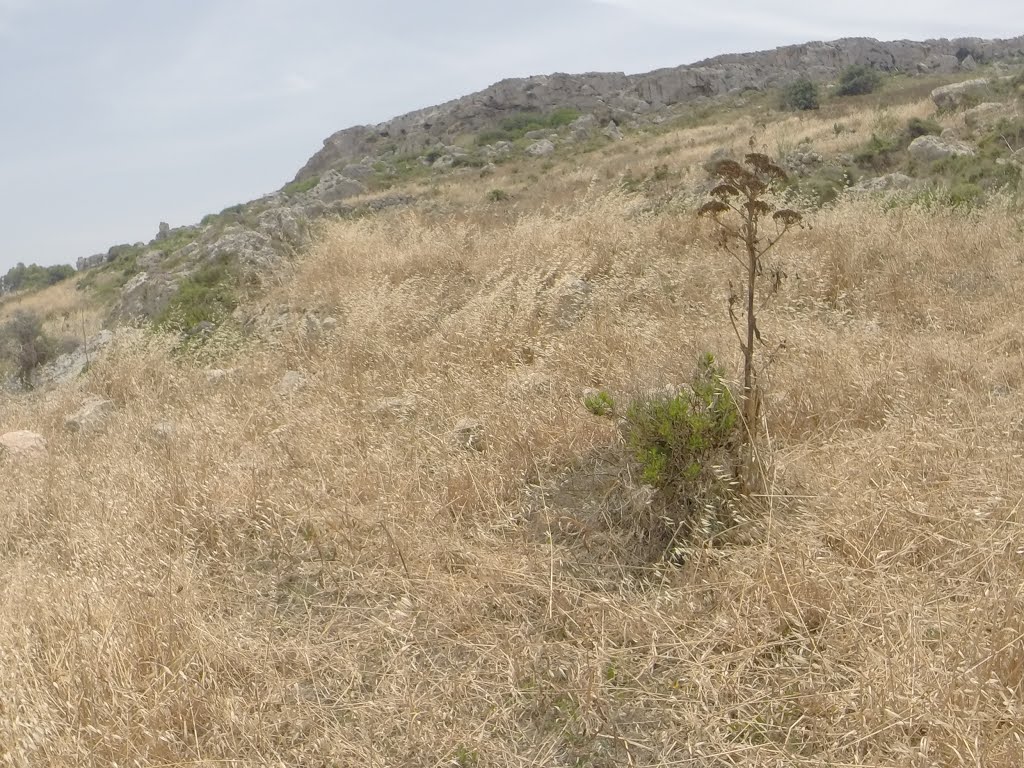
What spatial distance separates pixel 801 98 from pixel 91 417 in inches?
1111

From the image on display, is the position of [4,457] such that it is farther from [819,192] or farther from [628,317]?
[819,192]

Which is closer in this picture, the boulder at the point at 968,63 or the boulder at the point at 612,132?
the boulder at the point at 612,132

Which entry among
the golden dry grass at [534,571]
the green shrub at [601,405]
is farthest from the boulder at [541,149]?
the green shrub at [601,405]

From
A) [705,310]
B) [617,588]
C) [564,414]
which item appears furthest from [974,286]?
[617,588]

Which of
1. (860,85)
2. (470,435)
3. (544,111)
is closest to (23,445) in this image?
(470,435)

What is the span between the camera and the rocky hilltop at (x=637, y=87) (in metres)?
42.1

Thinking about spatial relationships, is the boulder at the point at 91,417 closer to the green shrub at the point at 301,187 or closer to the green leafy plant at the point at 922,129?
the green leafy plant at the point at 922,129

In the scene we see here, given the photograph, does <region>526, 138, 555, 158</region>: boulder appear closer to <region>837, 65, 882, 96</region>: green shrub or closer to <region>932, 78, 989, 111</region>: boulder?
<region>837, 65, 882, 96</region>: green shrub

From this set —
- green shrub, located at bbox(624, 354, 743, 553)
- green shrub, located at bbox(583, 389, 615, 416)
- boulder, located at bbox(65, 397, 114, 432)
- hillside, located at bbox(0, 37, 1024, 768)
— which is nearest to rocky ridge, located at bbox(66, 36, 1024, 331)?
boulder, located at bbox(65, 397, 114, 432)

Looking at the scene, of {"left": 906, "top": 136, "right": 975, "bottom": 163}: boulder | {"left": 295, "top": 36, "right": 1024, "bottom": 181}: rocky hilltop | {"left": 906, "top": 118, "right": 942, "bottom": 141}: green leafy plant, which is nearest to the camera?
{"left": 906, "top": 136, "right": 975, "bottom": 163}: boulder

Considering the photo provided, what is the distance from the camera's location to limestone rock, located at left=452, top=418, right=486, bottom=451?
335 cm

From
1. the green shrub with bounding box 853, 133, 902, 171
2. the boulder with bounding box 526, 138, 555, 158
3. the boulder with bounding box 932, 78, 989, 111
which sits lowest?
the green shrub with bounding box 853, 133, 902, 171

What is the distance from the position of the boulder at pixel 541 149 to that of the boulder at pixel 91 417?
21515 mm

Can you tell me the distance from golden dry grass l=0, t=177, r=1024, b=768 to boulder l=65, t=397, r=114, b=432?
0.24 m
